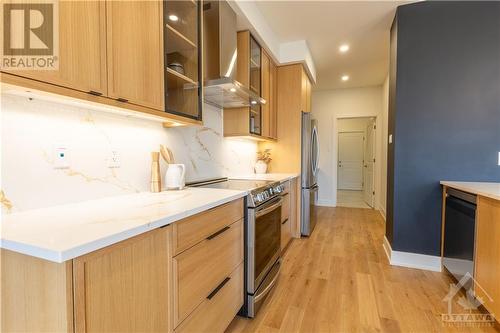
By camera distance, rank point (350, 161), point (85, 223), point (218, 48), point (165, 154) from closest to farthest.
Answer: point (85, 223)
point (165, 154)
point (218, 48)
point (350, 161)

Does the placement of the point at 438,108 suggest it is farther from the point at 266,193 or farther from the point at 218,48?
the point at 218,48

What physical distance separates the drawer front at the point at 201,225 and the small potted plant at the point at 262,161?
1940 mm

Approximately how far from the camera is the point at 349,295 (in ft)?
6.49

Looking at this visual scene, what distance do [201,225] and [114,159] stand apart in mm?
701

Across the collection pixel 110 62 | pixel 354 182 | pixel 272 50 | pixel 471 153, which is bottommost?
pixel 354 182

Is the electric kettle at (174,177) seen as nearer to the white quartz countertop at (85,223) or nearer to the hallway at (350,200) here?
the white quartz countertop at (85,223)

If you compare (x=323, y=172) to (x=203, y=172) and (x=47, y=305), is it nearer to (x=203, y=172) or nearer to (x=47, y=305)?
(x=203, y=172)

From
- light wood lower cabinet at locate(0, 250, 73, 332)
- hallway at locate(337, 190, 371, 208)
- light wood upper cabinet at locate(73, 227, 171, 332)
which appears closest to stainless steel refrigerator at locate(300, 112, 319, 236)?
hallway at locate(337, 190, 371, 208)

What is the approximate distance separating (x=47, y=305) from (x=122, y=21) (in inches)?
46.8

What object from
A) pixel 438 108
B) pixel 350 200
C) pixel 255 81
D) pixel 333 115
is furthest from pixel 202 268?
pixel 350 200

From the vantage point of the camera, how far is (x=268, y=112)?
3.26m

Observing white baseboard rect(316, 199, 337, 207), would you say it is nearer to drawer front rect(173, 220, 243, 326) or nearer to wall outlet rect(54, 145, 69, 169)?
drawer front rect(173, 220, 243, 326)

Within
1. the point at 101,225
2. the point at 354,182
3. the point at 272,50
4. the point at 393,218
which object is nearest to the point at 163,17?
the point at 101,225

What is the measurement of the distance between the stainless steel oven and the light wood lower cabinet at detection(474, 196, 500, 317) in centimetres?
147
